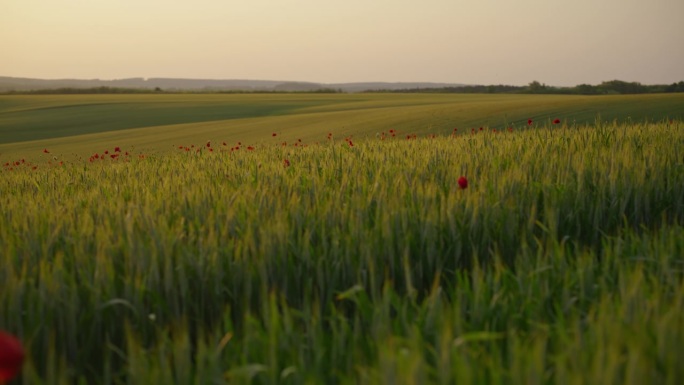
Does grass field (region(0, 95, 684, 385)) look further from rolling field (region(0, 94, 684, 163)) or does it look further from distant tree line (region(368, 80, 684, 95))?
distant tree line (region(368, 80, 684, 95))

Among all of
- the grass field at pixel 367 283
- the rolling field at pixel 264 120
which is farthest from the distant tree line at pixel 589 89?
the grass field at pixel 367 283

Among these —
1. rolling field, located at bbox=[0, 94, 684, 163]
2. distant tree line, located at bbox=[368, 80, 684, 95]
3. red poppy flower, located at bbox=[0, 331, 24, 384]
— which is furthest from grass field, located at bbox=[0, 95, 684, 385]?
distant tree line, located at bbox=[368, 80, 684, 95]

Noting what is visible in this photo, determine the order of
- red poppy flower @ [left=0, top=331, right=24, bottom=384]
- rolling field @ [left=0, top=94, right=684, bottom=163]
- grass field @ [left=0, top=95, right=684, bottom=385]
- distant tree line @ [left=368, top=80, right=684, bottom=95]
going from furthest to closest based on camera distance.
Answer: distant tree line @ [left=368, top=80, right=684, bottom=95]
rolling field @ [left=0, top=94, right=684, bottom=163]
grass field @ [left=0, top=95, right=684, bottom=385]
red poppy flower @ [left=0, top=331, right=24, bottom=384]

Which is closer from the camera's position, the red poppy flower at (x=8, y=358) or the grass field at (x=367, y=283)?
the red poppy flower at (x=8, y=358)

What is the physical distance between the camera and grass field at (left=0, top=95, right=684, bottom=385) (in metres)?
1.71

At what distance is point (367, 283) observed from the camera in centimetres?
271

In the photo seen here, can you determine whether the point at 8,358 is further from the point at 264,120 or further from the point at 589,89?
the point at 589,89

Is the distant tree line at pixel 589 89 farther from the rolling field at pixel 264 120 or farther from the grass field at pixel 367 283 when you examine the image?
the grass field at pixel 367 283

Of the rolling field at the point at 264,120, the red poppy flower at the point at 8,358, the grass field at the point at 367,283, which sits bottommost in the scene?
the rolling field at the point at 264,120

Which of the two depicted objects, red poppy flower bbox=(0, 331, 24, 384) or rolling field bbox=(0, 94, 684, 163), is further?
rolling field bbox=(0, 94, 684, 163)

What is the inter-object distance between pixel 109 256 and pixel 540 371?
6.12 ft

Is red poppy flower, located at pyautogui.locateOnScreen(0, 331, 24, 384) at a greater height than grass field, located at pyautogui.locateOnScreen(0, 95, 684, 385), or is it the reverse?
red poppy flower, located at pyautogui.locateOnScreen(0, 331, 24, 384)

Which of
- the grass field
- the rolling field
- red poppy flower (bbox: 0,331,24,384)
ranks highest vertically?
red poppy flower (bbox: 0,331,24,384)

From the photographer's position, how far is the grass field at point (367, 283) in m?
1.71
